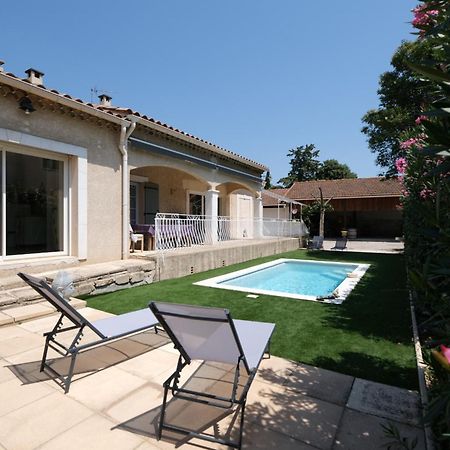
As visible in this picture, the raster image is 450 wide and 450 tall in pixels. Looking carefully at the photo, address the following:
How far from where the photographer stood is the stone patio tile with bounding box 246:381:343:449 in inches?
107

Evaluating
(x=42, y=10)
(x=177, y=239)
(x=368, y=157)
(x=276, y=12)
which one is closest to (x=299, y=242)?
(x=368, y=157)

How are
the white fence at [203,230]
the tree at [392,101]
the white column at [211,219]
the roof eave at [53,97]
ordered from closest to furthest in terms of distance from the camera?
1. the roof eave at [53,97]
2. the white fence at [203,230]
3. the white column at [211,219]
4. the tree at [392,101]

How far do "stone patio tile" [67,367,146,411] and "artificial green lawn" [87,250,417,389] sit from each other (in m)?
2.08

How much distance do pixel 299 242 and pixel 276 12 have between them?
1627 cm

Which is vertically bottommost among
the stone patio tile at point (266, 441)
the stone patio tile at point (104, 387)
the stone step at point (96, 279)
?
→ the stone patio tile at point (266, 441)

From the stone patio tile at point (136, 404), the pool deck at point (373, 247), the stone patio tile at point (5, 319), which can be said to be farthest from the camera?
the pool deck at point (373, 247)

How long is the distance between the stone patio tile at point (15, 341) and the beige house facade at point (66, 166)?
272cm

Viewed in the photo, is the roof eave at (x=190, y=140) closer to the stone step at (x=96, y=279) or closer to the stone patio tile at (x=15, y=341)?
the stone step at (x=96, y=279)

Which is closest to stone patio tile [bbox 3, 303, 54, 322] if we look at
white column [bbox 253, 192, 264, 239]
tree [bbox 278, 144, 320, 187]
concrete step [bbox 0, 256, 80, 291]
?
concrete step [bbox 0, 256, 80, 291]

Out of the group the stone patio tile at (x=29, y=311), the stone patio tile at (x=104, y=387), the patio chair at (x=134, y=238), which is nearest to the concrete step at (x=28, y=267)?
the stone patio tile at (x=29, y=311)

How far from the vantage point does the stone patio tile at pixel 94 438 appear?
252 centimetres

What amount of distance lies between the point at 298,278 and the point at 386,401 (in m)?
10.0

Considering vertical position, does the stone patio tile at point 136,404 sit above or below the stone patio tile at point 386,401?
above

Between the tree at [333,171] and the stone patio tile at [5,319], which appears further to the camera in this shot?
the tree at [333,171]
